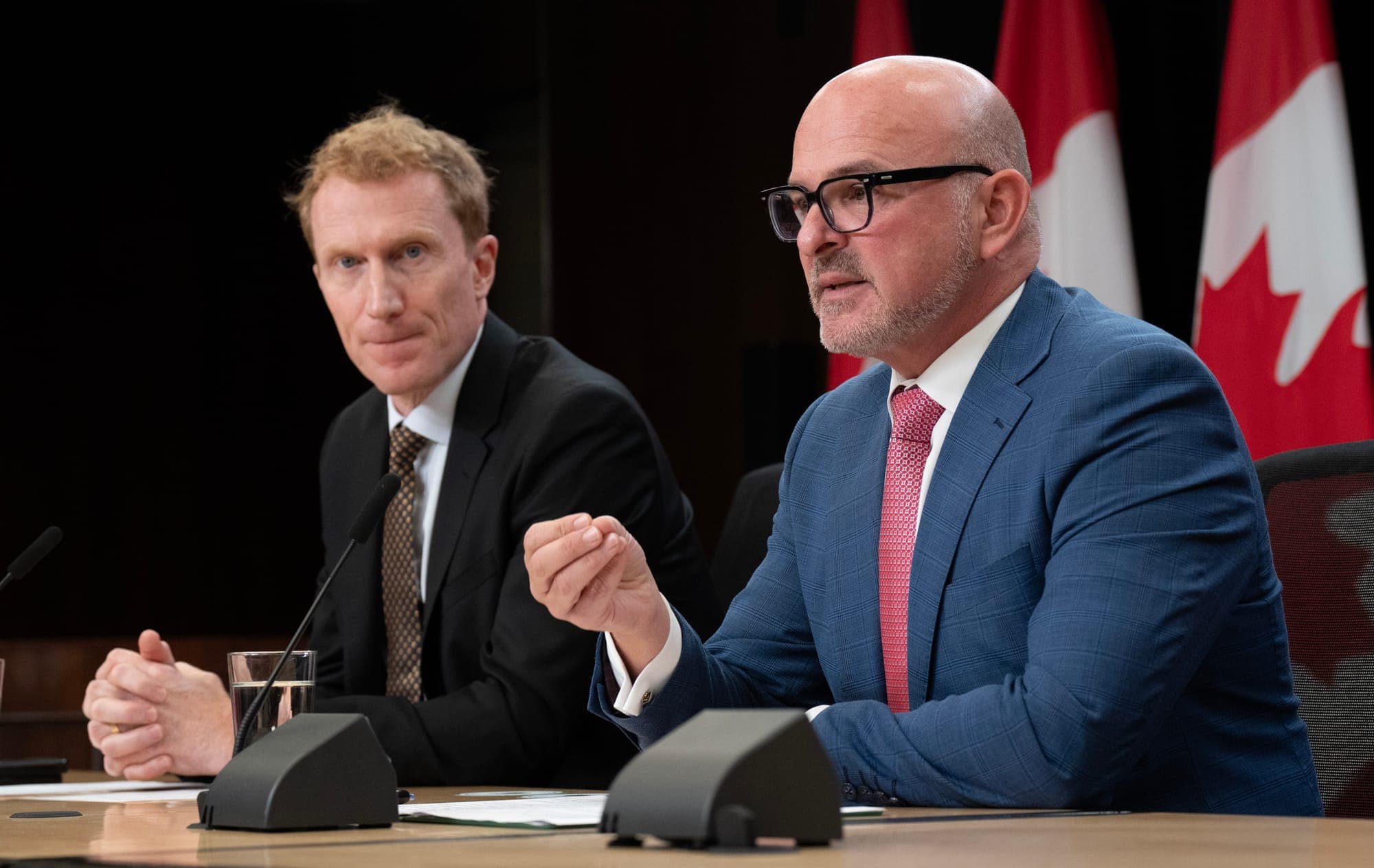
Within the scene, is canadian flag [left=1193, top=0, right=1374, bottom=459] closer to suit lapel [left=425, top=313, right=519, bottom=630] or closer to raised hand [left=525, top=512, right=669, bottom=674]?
suit lapel [left=425, top=313, right=519, bottom=630]

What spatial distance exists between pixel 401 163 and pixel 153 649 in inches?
40.7

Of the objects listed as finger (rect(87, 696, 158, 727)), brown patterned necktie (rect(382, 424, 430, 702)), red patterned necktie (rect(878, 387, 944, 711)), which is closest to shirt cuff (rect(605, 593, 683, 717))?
red patterned necktie (rect(878, 387, 944, 711))

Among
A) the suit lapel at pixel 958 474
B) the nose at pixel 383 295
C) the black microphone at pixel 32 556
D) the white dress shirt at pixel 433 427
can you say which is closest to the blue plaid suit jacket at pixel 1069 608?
the suit lapel at pixel 958 474

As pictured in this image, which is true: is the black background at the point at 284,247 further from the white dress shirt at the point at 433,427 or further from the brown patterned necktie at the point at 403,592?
the brown patterned necktie at the point at 403,592

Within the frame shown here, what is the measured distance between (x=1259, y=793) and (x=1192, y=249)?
1.97 meters

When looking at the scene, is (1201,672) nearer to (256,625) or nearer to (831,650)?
(831,650)

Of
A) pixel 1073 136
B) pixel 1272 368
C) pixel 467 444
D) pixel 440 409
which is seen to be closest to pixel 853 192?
pixel 467 444

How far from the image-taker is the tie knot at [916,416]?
1.96 metres

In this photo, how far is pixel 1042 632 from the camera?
1629 millimetres

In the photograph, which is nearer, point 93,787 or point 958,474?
point 958,474

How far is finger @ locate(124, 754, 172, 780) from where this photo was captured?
2.15m

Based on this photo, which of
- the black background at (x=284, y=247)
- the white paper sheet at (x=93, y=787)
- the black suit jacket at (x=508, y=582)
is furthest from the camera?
the black background at (x=284, y=247)

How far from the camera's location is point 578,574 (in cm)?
172

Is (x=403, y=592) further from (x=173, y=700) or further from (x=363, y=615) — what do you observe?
(x=173, y=700)
